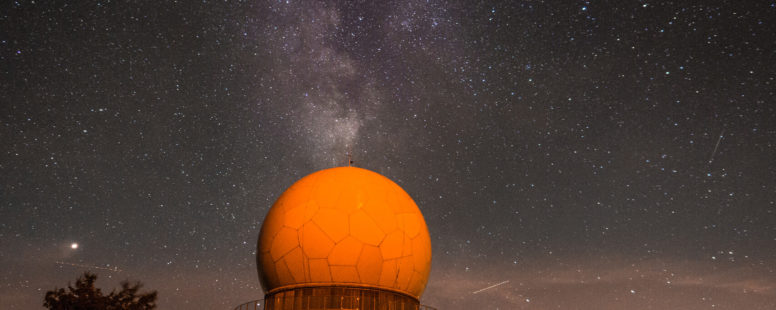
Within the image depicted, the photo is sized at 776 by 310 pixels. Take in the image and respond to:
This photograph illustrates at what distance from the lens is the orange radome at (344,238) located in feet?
35.6

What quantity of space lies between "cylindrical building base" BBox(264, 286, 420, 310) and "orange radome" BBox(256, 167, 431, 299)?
13 centimetres

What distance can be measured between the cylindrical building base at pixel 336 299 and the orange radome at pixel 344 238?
0.13 m

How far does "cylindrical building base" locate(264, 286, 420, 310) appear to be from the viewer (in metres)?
10.6

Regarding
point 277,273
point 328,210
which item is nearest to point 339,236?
point 328,210

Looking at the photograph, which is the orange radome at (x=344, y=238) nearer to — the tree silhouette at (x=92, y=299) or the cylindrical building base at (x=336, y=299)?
the cylindrical building base at (x=336, y=299)

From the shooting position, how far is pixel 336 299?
10633mm

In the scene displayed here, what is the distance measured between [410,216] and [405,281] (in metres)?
1.61

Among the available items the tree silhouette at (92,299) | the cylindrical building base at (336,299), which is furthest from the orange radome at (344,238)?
the tree silhouette at (92,299)

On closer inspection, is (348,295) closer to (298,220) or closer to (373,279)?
(373,279)

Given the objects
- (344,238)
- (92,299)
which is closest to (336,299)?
(344,238)

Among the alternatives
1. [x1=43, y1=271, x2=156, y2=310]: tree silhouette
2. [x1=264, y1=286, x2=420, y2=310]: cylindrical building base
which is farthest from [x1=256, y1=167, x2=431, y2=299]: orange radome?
[x1=43, y1=271, x2=156, y2=310]: tree silhouette

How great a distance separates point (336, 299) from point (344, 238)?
4.22ft

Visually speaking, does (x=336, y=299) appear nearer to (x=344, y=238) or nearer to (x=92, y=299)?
(x=344, y=238)

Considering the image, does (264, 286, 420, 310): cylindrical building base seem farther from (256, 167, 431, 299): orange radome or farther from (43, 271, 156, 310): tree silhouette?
(43, 271, 156, 310): tree silhouette
